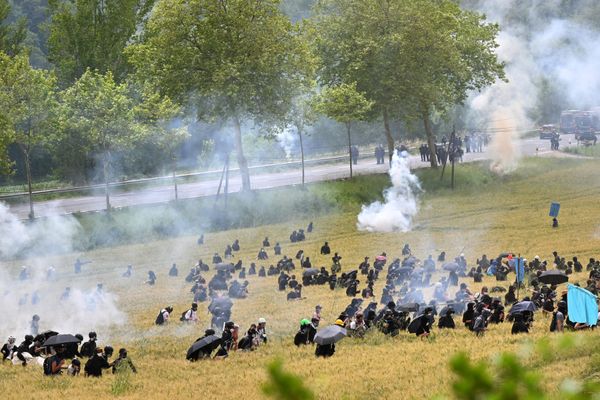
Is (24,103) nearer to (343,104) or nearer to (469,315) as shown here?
(343,104)

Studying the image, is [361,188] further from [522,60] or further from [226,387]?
[226,387]

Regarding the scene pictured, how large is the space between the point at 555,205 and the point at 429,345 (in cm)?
2510

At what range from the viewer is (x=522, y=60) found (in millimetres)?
75438

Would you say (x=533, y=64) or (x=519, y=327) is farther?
(x=533, y=64)

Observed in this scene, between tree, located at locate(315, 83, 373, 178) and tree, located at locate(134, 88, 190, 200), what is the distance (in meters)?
9.18

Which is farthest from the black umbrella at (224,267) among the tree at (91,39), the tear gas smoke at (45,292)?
the tree at (91,39)

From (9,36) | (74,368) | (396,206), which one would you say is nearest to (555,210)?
(396,206)

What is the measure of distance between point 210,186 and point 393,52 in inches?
617

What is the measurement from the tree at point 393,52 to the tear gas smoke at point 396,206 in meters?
4.63

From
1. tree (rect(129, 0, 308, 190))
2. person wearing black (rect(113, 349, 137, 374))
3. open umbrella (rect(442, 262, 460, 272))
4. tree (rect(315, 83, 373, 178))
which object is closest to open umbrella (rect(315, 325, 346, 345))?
person wearing black (rect(113, 349, 137, 374))

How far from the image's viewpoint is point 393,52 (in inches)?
2505

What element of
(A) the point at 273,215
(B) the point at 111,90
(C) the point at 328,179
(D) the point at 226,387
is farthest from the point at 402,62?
(D) the point at 226,387

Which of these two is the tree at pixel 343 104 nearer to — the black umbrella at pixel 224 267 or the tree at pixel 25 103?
the tree at pixel 25 103

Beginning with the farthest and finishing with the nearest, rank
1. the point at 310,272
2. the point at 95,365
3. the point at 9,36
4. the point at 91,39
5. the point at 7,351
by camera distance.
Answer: the point at 9,36 → the point at 91,39 → the point at 310,272 → the point at 7,351 → the point at 95,365
